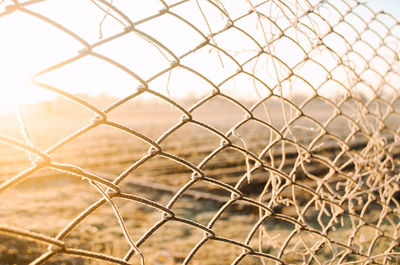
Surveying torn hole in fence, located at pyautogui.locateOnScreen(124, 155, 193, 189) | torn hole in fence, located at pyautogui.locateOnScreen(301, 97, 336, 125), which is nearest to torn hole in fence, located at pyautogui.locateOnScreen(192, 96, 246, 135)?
torn hole in fence, located at pyautogui.locateOnScreen(301, 97, 336, 125)

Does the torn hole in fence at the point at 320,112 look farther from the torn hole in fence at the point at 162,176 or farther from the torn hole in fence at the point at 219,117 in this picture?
the torn hole in fence at the point at 162,176

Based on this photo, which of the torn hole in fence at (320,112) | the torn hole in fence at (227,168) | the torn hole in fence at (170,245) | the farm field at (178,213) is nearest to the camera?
the torn hole in fence at (320,112)

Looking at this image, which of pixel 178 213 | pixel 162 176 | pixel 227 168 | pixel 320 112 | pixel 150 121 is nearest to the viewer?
pixel 178 213

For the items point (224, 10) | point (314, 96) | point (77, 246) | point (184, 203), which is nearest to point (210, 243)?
point (77, 246)

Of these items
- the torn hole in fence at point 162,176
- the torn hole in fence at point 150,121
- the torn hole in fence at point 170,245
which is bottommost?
the torn hole in fence at point 170,245

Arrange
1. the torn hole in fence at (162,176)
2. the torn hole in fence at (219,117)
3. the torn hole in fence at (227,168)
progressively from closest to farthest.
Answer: the torn hole in fence at (219,117), the torn hole in fence at (162,176), the torn hole in fence at (227,168)

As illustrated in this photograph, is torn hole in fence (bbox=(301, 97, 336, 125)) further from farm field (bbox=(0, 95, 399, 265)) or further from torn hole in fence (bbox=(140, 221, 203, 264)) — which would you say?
torn hole in fence (bbox=(140, 221, 203, 264))

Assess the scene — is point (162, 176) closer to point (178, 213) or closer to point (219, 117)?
point (178, 213)

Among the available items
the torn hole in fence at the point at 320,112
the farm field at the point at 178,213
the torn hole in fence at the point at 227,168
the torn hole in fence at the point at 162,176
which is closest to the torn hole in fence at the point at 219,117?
the farm field at the point at 178,213

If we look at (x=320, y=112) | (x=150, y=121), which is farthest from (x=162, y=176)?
(x=320, y=112)

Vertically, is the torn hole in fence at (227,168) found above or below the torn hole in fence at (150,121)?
below

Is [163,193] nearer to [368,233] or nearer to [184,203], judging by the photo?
[184,203]

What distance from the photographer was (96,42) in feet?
2.09

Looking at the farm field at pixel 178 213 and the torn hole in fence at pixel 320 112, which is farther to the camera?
the farm field at pixel 178 213
